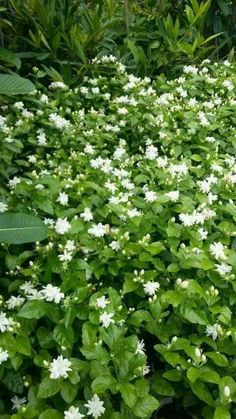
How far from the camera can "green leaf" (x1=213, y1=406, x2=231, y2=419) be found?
4.29ft

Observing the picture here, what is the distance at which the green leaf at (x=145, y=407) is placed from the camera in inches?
50.9

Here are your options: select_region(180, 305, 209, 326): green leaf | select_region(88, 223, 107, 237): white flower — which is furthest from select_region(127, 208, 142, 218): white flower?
select_region(180, 305, 209, 326): green leaf

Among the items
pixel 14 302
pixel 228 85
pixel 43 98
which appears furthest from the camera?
pixel 228 85

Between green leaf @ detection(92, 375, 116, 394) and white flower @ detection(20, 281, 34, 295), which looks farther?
white flower @ detection(20, 281, 34, 295)

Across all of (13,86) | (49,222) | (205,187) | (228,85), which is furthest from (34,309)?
(228,85)

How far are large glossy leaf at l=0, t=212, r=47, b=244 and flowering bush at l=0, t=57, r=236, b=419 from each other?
0.58ft

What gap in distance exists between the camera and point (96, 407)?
1.31 m

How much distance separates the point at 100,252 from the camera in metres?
1.73

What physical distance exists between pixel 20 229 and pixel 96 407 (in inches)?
23.0

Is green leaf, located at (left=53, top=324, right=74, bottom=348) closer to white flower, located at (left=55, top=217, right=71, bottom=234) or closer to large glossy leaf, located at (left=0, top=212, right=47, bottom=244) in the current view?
large glossy leaf, located at (left=0, top=212, right=47, bottom=244)

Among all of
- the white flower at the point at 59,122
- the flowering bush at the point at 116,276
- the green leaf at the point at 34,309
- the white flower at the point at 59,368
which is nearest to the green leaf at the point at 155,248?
the flowering bush at the point at 116,276

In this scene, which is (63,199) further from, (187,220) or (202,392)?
(202,392)

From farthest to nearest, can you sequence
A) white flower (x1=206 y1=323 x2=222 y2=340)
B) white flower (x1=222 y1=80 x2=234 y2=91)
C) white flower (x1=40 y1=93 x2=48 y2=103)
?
1. white flower (x1=222 y1=80 x2=234 y2=91)
2. white flower (x1=40 y1=93 x2=48 y2=103)
3. white flower (x1=206 y1=323 x2=222 y2=340)

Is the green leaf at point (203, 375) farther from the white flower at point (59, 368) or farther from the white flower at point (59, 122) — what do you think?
the white flower at point (59, 122)
